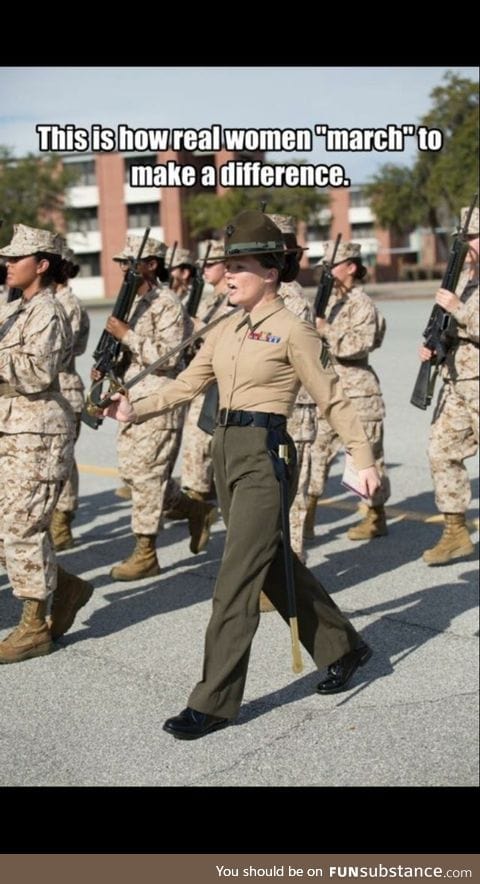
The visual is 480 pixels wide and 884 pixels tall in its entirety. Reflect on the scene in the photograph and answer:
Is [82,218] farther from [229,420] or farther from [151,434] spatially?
[229,420]

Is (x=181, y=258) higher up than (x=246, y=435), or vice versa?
(x=181, y=258)

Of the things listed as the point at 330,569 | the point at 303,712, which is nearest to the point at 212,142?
the point at 303,712

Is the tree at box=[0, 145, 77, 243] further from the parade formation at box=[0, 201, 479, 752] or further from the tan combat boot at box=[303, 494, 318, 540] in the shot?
the parade formation at box=[0, 201, 479, 752]

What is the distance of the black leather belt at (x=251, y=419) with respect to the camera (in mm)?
3629

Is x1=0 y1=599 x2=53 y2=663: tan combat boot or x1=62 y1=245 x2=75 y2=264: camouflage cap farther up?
x1=62 y1=245 x2=75 y2=264: camouflage cap

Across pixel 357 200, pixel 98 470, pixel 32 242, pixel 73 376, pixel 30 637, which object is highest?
pixel 357 200

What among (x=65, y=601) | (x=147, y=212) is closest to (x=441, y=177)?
(x=147, y=212)

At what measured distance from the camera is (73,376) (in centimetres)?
771

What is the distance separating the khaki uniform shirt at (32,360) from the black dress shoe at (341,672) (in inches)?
55.9

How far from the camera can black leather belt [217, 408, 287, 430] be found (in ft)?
11.9

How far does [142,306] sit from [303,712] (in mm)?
2884

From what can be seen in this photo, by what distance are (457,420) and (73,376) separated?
2.57 metres

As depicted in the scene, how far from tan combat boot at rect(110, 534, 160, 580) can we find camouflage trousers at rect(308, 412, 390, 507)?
132 cm

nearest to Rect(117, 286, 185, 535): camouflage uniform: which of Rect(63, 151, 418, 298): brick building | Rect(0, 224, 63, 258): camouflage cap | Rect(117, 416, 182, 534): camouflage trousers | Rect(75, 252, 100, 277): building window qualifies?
Rect(117, 416, 182, 534): camouflage trousers
